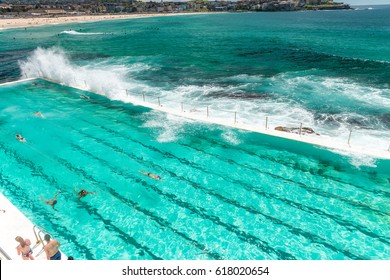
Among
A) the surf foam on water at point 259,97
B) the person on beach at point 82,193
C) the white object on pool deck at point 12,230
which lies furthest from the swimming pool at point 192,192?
the surf foam on water at point 259,97

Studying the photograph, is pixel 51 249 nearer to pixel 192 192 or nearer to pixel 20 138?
pixel 192 192

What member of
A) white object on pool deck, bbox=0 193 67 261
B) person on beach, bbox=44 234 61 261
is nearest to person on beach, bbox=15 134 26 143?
white object on pool deck, bbox=0 193 67 261

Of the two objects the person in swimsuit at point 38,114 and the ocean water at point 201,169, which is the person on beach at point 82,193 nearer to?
the ocean water at point 201,169

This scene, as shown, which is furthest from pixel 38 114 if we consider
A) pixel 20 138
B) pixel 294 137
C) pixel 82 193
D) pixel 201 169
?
pixel 294 137

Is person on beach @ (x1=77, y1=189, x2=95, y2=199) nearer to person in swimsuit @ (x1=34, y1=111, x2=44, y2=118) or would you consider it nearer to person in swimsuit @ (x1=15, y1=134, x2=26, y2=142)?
person in swimsuit @ (x1=15, y1=134, x2=26, y2=142)

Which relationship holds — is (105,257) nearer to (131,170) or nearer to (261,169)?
(131,170)

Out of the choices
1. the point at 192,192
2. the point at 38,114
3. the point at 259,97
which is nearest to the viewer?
the point at 192,192
